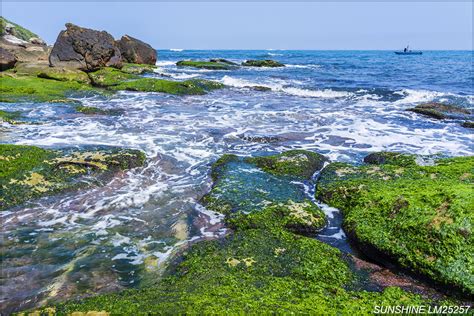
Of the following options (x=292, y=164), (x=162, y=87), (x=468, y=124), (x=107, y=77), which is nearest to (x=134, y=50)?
(x=107, y=77)

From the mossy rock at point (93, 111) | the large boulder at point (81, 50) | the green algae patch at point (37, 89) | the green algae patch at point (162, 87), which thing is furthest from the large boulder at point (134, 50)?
the mossy rock at point (93, 111)

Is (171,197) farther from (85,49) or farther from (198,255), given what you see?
(85,49)

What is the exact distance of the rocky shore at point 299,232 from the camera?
167 inches

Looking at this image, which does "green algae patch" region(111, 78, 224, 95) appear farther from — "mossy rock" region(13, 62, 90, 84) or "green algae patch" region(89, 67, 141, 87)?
"mossy rock" region(13, 62, 90, 84)

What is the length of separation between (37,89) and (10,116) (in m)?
6.49

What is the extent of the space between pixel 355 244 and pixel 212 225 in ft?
8.21

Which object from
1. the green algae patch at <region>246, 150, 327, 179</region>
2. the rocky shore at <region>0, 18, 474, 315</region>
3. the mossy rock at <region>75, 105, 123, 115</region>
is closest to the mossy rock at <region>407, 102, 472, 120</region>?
the rocky shore at <region>0, 18, 474, 315</region>

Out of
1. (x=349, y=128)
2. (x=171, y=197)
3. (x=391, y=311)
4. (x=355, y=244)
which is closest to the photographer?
(x=391, y=311)

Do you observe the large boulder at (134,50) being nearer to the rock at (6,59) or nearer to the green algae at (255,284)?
the rock at (6,59)

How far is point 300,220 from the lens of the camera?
652 cm

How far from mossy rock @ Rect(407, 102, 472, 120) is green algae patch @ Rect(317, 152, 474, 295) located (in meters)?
10.1

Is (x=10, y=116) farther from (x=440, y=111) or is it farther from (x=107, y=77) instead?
(x=440, y=111)

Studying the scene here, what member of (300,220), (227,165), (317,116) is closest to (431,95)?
(317,116)

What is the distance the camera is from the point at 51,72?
23516 mm
